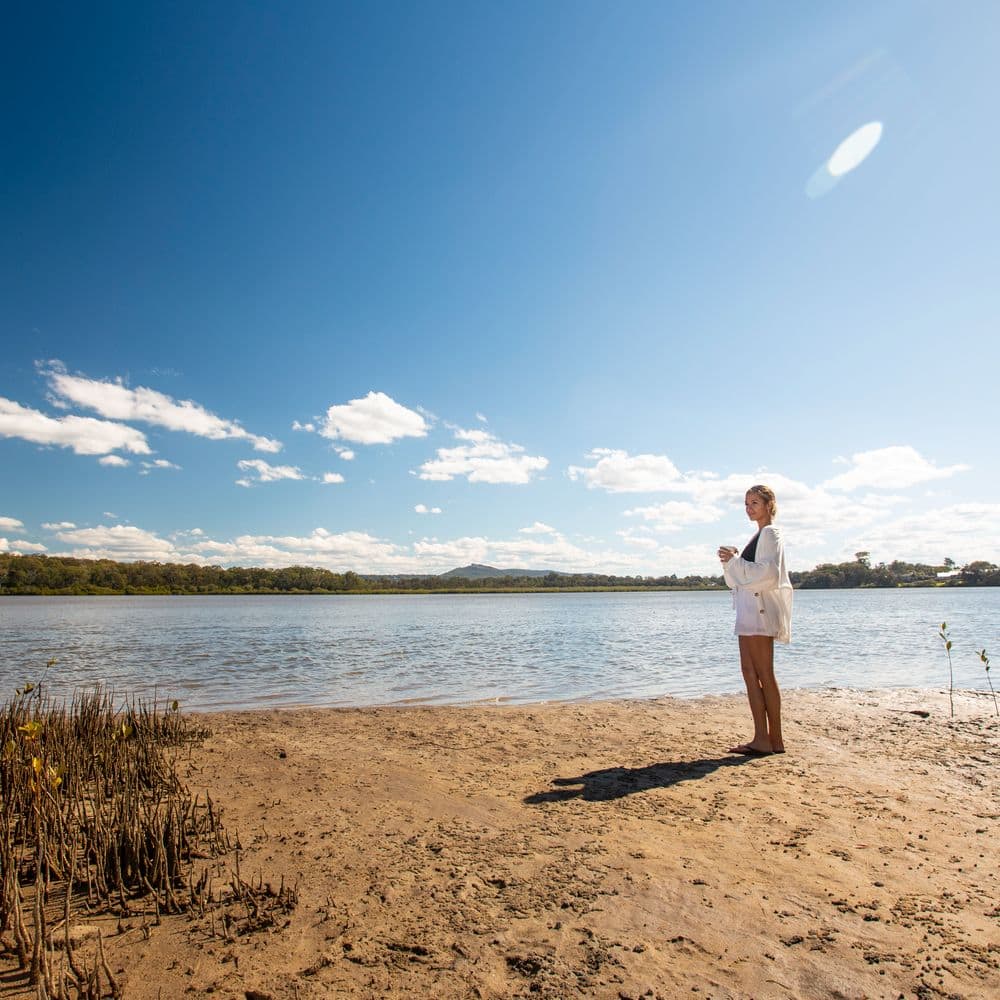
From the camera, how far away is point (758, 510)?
7227mm

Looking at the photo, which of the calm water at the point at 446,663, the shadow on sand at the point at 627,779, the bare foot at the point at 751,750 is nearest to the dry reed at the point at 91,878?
the shadow on sand at the point at 627,779

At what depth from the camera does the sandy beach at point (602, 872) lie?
2.97 m

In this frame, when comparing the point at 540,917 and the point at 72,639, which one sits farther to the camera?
the point at 72,639

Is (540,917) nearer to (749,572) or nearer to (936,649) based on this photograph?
(749,572)

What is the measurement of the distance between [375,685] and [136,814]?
11.0 meters

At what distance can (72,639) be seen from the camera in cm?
2722

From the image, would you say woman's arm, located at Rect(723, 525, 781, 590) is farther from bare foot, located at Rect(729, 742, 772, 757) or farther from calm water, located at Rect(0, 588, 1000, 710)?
calm water, located at Rect(0, 588, 1000, 710)

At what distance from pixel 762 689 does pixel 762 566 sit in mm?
1434

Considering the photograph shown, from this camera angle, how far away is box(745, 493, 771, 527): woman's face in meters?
7.21

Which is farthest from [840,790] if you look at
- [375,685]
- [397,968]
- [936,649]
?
[936,649]

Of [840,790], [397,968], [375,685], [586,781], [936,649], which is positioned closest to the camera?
[397,968]

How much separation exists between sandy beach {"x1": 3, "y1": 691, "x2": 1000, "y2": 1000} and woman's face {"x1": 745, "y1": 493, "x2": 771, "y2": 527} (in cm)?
264

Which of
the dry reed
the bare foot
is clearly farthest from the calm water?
the dry reed

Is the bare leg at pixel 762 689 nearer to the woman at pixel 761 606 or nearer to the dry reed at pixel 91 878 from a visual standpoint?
the woman at pixel 761 606
